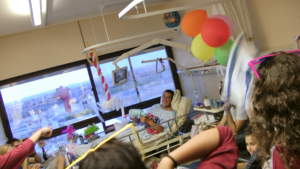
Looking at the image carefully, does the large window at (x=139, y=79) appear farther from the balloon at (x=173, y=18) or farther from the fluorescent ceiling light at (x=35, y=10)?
the fluorescent ceiling light at (x=35, y=10)

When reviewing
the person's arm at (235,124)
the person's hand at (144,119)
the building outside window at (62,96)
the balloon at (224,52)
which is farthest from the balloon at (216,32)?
the building outside window at (62,96)

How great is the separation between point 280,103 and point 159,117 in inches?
146

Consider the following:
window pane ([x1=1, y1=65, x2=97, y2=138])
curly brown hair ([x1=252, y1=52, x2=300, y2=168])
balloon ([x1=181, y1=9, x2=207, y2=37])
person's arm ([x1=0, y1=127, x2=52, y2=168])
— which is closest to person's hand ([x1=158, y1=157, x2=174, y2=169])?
curly brown hair ([x1=252, y1=52, x2=300, y2=168])

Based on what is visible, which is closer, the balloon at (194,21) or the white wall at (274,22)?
the white wall at (274,22)

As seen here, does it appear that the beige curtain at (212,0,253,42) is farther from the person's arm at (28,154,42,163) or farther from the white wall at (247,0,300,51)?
the person's arm at (28,154,42,163)

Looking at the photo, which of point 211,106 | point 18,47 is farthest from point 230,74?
point 18,47

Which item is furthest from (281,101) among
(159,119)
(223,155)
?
(159,119)

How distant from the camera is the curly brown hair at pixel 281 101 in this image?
26.3 inches

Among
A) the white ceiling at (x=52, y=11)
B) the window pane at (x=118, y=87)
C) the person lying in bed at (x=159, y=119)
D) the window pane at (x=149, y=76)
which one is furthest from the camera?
the window pane at (x=149, y=76)

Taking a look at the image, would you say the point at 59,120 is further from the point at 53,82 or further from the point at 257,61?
the point at 257,61

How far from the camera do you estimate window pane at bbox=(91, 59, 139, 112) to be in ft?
16.3

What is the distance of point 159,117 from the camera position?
14.3 ft

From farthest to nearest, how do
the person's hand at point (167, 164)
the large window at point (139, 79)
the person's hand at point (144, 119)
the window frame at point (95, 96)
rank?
the large window at point (139, 79) → the window frame at point (95, 96) → the person's hand at point (144, 119) → the person's hand at point (167, 164)

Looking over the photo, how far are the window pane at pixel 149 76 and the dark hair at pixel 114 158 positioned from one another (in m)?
4.53
